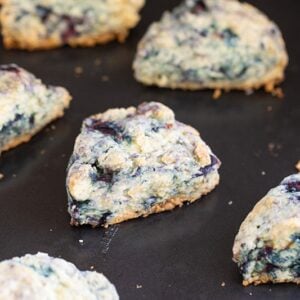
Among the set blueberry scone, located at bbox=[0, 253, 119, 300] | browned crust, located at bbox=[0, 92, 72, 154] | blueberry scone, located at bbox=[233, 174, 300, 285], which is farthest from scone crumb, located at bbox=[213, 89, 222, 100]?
blueberry scone, located at bbox=[0, 253, 119, 300]

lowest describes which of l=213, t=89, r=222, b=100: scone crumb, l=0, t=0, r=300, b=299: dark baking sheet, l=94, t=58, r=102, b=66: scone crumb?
l=0, t=0, r=300, b=299: dark baking sheet

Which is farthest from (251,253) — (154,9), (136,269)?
(154,9)

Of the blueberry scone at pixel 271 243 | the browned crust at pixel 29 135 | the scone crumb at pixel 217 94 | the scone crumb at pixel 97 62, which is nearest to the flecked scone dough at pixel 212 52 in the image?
the scone crumb at pixel 217 94

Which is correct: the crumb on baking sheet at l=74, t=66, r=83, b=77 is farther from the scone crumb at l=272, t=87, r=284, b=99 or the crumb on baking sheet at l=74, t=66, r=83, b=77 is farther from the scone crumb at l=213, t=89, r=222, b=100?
the scone crumb at l=272, t=87, r=284, b=99

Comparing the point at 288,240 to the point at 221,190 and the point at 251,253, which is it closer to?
the point at 251,253

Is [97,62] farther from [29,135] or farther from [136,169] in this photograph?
[136,169]
